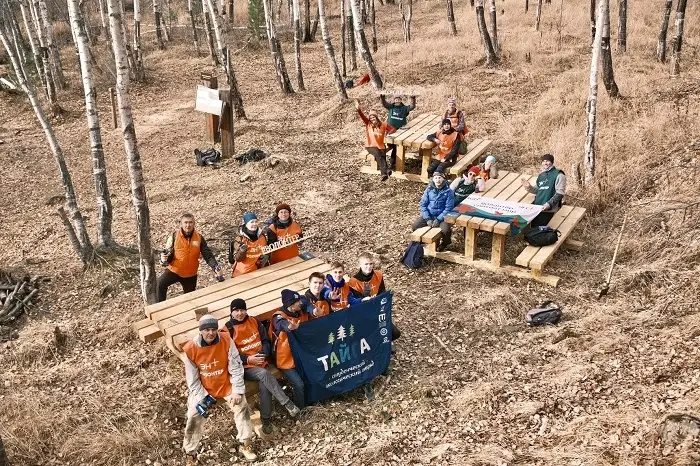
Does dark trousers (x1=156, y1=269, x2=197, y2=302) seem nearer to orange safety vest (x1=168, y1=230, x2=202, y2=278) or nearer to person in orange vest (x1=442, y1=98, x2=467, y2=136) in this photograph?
orange safety vest (x1=168, y1=230, x2=202, y2=278)

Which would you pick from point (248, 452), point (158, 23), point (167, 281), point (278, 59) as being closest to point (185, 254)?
point (167, 281)

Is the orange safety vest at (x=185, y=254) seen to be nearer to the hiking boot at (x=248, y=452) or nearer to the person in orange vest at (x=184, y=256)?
the person in orange vest at (x=184, y=256)

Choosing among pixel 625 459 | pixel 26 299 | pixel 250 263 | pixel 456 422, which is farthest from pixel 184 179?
pixel 625 459

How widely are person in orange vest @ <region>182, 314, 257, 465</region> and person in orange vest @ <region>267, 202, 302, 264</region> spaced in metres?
2.28

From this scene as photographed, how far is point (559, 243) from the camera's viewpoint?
888 centimetres

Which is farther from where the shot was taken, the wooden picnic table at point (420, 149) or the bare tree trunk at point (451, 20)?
the bare tree trunk at point (451, 20)

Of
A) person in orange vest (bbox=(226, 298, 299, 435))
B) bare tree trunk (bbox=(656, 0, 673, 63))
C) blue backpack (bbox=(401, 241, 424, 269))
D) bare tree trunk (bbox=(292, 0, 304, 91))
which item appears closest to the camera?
person in orange vest (bbox=(226, 298, 299, 435))

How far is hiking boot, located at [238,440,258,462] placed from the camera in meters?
5.88

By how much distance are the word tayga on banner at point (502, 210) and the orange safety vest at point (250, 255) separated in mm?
2990

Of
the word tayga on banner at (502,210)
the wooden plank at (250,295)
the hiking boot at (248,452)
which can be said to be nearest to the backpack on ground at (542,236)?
the word tayga on banner at (502,210)

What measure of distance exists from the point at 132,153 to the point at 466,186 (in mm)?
4992

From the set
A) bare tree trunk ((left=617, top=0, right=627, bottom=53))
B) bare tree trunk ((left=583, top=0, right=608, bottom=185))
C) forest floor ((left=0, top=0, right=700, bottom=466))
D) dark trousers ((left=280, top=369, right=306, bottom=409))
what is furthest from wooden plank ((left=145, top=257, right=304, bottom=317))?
bare tree trunk ((left=617, top=0, right=627, bottom=53))

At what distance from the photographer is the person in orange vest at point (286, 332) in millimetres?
6168

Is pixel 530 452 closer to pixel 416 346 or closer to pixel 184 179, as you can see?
pixel 416 346
